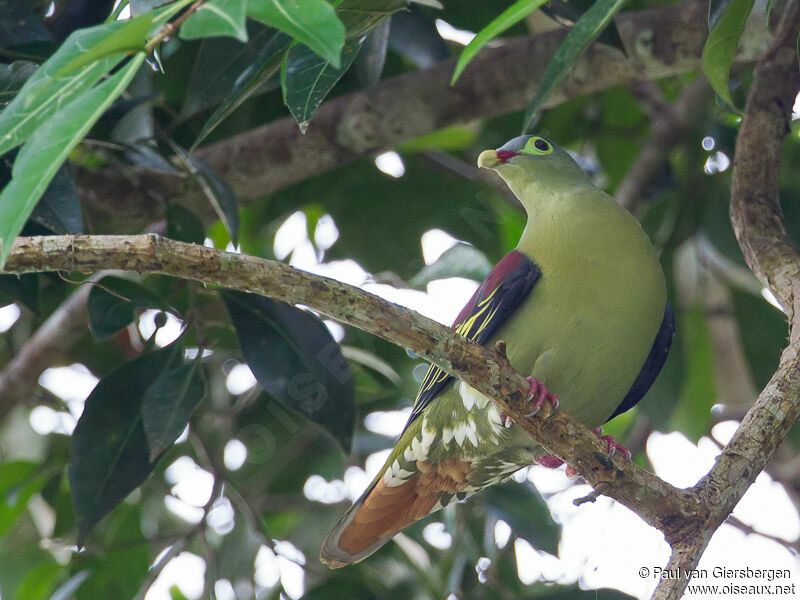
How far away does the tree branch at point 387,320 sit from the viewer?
59.0 inches

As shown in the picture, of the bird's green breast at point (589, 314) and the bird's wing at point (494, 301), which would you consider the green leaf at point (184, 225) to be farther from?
the bird's green breast at point (589, 314)

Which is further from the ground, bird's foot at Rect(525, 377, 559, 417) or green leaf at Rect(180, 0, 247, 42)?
green leaf at Rect(180, 0, 247, 42)

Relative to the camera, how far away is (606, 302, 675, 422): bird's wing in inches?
99.0

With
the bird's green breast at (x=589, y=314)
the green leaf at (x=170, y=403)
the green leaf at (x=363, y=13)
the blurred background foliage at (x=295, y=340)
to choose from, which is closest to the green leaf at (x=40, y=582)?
the blurred background foliage at (x=295, y=340)

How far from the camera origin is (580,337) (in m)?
2.29

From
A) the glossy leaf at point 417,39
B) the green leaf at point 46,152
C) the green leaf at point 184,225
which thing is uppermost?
the green leaf at point 46,152

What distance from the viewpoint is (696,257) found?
13.2 ft

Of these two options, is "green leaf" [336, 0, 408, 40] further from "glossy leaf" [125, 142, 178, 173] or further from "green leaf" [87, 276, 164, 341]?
"green leaf" [87, 276, 164, 341]

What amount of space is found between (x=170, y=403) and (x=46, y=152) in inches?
54.6

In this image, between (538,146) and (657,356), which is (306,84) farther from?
(657,356)

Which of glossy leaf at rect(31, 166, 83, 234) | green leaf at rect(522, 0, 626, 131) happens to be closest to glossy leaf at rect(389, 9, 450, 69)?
green leaf at rect(522, 0, 626, 131)

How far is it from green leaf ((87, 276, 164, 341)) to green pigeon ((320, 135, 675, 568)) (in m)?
0.83

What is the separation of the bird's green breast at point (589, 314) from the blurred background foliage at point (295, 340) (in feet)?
A: 1.54

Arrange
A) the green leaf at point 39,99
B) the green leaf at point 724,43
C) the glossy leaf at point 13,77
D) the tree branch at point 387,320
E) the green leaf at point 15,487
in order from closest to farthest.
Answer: the green leaf at point 39,99, the tree branch at point 387,320, the green leaf at point 724,43, the glossy leaf at point 13,77, the green leaf at point 15,487
